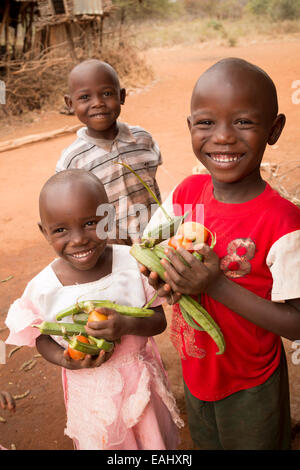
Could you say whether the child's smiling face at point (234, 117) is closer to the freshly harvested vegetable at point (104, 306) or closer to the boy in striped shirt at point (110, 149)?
the freshly harvested vegetable at point (104, 306)

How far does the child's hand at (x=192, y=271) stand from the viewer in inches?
50.3

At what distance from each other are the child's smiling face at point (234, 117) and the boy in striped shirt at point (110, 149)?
4.68 feet

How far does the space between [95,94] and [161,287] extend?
6.24 feet

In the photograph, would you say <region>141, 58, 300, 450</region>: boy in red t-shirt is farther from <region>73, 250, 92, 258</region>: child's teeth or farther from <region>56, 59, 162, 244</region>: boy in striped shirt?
<region>56, 59, 162, 244</region>: boy in striped shirt

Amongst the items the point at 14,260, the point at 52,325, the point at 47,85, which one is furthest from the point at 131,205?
the point at 47,85

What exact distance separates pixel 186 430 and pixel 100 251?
58.2 inches

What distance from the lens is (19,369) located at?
10.5ft

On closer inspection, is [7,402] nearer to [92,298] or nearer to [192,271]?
[92,298]

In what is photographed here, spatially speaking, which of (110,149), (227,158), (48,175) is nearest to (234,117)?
(227,158)

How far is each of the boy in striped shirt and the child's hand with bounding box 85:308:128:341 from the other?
1.27 m

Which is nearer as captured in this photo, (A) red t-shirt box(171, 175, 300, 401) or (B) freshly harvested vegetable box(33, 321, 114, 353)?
(A) red t-shirt box(171, 175, 300, 401)

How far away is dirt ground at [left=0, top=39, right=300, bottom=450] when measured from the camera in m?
2.70

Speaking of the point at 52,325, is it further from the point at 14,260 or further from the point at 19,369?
the point at 14,260

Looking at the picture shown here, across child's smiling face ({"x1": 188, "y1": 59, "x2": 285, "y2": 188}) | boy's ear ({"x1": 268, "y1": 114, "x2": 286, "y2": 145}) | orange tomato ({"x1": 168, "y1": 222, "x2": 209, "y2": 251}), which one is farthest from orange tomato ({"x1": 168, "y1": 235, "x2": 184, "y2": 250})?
boy's ear ({"x1": 268, "y1": 114, "x2": 286, "y2": 145})
